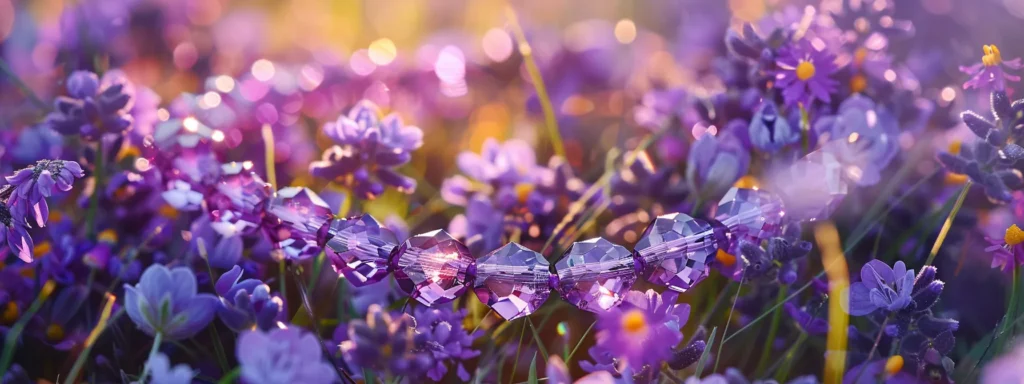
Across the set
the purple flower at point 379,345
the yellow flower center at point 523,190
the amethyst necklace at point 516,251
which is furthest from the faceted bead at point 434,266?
the yellow flower center at point 523,190

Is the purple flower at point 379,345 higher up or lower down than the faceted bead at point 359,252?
higher up

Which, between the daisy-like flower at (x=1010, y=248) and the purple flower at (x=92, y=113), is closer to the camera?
the daisy-like flower at (x=1010, y=248)

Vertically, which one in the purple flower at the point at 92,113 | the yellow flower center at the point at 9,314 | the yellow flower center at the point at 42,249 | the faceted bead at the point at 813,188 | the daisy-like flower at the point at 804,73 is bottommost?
the yellow flower center at the point at 9,314

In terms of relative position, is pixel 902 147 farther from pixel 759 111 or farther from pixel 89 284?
pixel 89 284

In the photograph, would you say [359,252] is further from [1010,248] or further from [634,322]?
[1010,248]

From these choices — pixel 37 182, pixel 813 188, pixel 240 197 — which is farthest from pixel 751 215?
pixel 37 182

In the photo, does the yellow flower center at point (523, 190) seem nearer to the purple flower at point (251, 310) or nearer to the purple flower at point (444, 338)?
the purple flower at point (444, 338)

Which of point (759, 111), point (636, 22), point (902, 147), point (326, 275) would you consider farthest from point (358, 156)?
point (636, 22)
